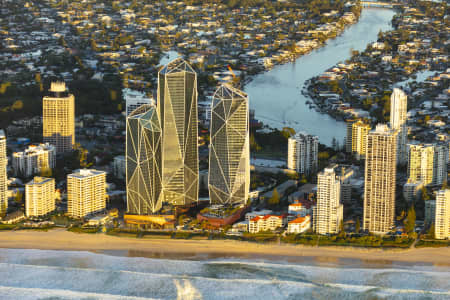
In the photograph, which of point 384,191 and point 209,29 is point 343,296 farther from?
point 209,29

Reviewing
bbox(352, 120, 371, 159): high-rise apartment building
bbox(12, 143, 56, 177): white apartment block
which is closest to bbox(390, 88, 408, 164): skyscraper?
bbox(352, 120, 371, 159): high-rise apartment building

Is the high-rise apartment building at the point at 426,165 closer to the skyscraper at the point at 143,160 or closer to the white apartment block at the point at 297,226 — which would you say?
the white apartment block at the point at 297,226

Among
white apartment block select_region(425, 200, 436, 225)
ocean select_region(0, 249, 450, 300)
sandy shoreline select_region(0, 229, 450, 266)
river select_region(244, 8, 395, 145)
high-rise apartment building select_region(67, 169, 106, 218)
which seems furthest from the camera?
river select_region(244, 8, 395, 145)

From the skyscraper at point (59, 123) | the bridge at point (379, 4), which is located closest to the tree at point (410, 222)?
the skyscraper at point (59, 123)

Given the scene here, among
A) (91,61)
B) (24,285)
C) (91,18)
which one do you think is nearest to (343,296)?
(24,285)

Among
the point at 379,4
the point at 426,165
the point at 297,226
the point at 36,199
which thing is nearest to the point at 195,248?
the point at 297,226

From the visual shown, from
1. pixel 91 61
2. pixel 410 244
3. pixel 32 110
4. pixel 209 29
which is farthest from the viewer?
pixel 209 29

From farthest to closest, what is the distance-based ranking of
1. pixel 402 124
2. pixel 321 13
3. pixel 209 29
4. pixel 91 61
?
pixel 321 13, pixel 209 29, pixel 91 61, pixel 402 124

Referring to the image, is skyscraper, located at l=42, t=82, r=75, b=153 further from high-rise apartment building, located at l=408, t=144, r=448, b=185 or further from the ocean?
high-rise apartment building, located at l=408, t=144, r=448, b=185
